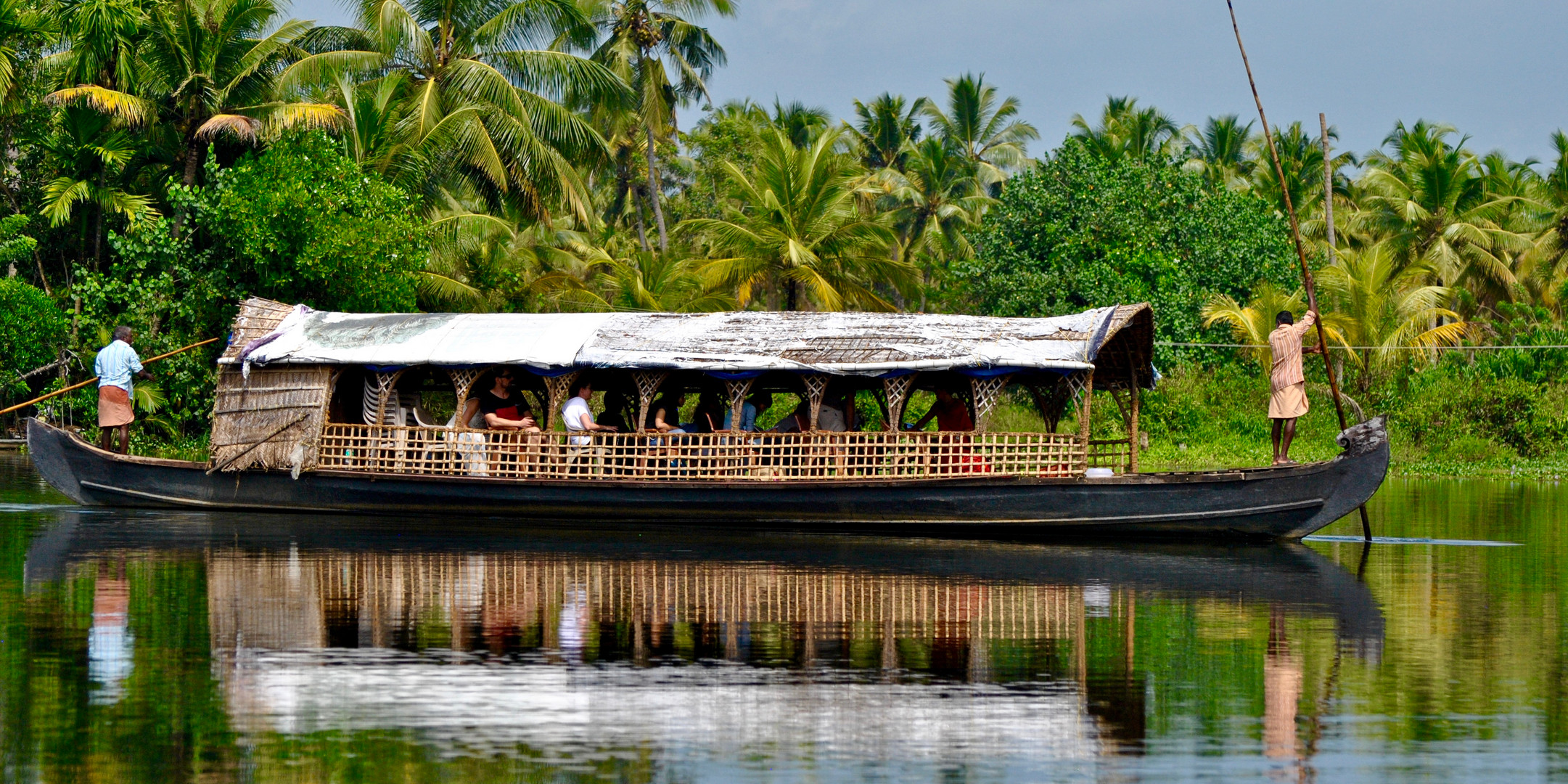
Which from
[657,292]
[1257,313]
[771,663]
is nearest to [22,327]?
[657,292]

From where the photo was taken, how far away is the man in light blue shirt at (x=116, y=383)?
1512 cm

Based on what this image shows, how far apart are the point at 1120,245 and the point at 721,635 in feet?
67.2

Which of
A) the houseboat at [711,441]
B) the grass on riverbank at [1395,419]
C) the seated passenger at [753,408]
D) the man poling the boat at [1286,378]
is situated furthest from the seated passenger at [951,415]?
the grass on riverbank at [1395,419]

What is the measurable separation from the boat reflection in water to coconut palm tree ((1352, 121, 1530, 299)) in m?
23.5

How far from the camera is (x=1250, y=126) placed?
4497cm

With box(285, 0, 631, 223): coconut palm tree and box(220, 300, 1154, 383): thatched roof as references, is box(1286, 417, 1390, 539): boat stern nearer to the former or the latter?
box(220, 300, 1154, 383): thatched roof

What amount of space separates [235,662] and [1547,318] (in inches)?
1023

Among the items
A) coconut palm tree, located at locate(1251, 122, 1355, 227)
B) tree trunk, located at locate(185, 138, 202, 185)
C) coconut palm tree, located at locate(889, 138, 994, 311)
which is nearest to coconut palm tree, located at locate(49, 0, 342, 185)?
tree trunk, located at locate(185, 138, 202, 185)

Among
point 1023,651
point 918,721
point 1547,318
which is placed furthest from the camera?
point 1547,318

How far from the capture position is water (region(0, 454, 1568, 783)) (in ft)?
18.1

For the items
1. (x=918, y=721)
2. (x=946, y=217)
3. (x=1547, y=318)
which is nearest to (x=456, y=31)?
(x=946, y=217)

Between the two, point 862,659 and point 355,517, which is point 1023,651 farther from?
point 355,517

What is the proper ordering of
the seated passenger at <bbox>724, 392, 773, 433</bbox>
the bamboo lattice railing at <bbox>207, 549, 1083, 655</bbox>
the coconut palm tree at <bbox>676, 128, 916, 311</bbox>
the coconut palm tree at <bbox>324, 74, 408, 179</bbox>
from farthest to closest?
the coconut palm tree at <bbox>676, 128, 916, 311</bbox>, the coconut palm tree at <bbox>324, 74, 408, 179</bbox>, the seated passenger at <bbox>724, 392, 773, 433</bbox>, the bamboo lattice railing at <bbox>207, 549, 1083, 655</bbox>

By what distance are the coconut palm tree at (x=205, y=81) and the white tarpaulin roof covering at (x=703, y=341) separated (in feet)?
25.6
